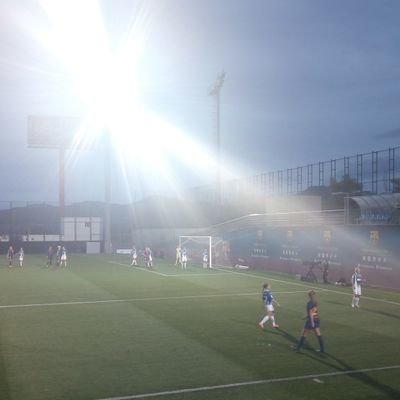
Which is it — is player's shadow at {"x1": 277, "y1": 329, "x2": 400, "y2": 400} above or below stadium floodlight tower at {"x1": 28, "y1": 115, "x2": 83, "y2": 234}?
below

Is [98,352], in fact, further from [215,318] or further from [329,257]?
[329,257]

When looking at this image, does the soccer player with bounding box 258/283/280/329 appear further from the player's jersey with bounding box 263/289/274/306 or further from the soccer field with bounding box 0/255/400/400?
the soccer field with bounding box 0/255/400/400

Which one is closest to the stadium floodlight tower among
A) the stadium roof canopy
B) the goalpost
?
the goalpost

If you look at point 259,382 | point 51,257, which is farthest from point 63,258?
point 259,382

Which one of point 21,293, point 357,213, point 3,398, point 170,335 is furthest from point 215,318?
point 357,213

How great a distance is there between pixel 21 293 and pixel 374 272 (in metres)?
20.1

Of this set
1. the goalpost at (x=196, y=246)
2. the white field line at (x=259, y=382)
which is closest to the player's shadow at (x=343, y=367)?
the white field line at (x=259, y=382)

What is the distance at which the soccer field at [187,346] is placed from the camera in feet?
37.4

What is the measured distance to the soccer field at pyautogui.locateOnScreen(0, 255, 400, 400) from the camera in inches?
449

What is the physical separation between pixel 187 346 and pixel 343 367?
4517mm

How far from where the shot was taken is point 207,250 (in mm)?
50000

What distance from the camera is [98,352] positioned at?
14.6 meters

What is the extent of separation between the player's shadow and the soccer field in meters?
0.02

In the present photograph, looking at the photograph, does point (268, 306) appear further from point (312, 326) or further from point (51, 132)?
point (51, 132)
